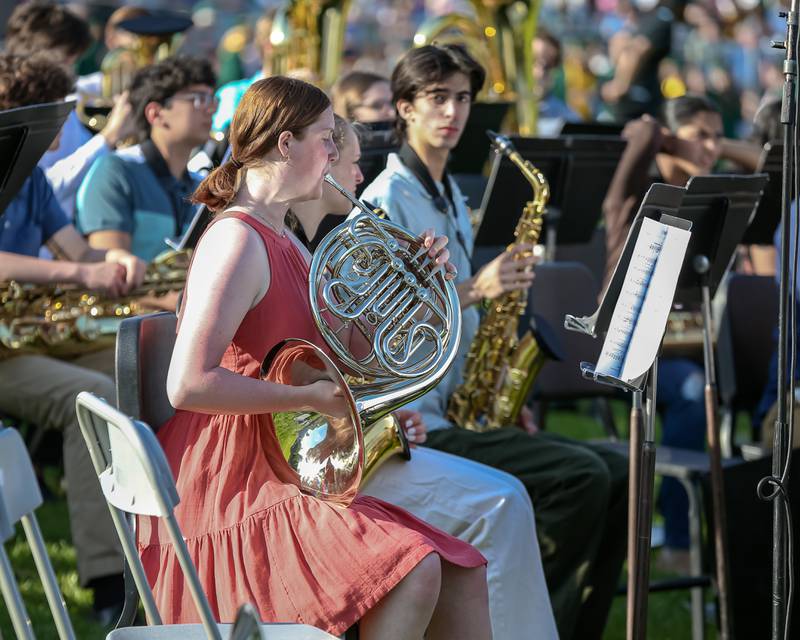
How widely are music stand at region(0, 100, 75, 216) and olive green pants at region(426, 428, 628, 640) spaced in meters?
1.37

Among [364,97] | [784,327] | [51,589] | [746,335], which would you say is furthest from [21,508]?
[364,97]

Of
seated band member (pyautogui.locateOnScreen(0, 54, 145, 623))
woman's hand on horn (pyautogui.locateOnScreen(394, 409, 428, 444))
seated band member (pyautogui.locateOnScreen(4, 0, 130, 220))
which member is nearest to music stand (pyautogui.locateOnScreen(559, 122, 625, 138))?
seated band member (pyautogui.locateOnScreen(4, 0, 130, 220))

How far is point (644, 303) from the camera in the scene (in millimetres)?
2725

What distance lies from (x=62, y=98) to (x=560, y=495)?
224 centimetres

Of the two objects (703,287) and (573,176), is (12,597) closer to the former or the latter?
(703,287)

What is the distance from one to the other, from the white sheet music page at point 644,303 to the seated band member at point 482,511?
66 centimetres

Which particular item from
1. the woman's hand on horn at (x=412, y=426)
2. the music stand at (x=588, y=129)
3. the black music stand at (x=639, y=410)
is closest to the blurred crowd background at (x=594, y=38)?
the music stand at (x=588, y=129)

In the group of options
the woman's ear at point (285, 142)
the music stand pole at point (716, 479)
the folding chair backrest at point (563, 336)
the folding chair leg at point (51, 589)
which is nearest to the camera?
the folding chair leg at point (51, 589)

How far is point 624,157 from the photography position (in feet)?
18.9

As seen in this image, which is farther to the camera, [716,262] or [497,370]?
[497,370]

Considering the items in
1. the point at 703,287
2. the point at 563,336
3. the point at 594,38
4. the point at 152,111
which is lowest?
the point at 563,336

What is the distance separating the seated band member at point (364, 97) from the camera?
17.7ft

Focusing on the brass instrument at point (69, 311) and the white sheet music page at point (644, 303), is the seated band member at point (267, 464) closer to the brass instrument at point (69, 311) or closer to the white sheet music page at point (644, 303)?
the white sheet music page at point (644, 303)

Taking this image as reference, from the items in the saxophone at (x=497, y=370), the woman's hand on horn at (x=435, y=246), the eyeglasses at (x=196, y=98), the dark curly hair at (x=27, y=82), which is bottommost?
the saxophone at (x=497, y=370)
